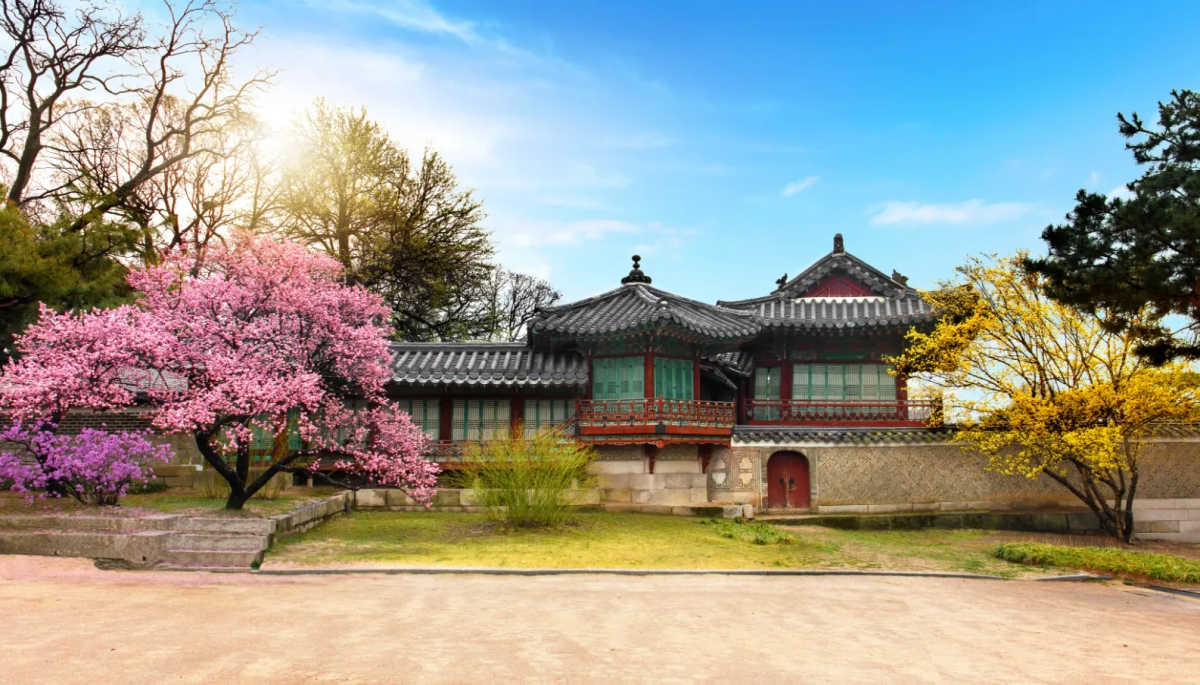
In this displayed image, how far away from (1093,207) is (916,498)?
37.6ft

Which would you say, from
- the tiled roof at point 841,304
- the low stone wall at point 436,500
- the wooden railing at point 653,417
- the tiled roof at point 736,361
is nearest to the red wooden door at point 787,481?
the wooden railing at point 653,417

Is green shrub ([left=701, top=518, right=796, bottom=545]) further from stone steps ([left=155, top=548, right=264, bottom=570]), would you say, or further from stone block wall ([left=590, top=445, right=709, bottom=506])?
stone steps ([left=155, top=548, right=264, bottom=570])

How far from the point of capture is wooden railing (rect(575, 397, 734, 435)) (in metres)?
20.0

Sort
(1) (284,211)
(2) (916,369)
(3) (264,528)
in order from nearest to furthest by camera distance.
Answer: (3) (264,528), (2) (916,369), (1) (284,211)

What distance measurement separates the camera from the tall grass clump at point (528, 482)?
16906mm

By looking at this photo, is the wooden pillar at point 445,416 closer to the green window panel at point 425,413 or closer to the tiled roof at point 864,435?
the green window panel at point 425,413

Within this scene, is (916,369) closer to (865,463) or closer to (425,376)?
(865,463)

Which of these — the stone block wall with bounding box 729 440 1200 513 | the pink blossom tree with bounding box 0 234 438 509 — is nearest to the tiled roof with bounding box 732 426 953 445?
the stone block wall with bounding box 729 440 1200 513

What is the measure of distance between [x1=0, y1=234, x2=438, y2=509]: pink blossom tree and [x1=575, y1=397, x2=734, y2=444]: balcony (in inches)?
183

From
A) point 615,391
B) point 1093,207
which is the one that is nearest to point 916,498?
point 615,391

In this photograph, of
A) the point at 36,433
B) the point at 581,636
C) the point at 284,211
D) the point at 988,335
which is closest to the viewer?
the point at 581,636

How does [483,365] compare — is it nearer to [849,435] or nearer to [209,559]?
[849,435]

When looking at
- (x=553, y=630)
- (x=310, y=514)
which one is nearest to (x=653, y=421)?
(x=310, y=514)

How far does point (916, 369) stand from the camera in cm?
2202
